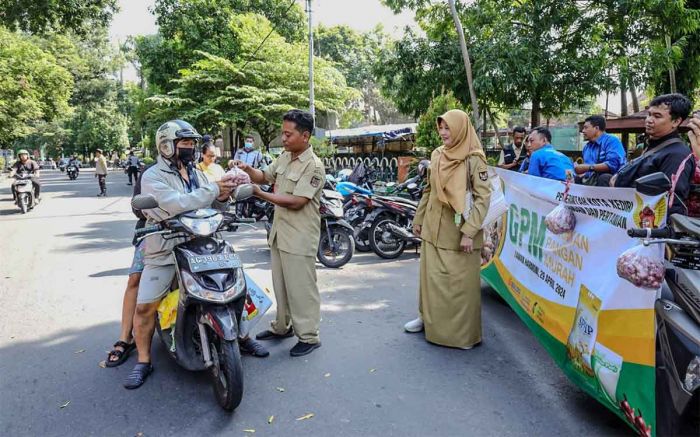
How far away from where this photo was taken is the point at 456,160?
3752 mm

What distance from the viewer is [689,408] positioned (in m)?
1.93

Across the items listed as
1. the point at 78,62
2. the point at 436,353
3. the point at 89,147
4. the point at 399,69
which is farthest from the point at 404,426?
the point at 89,147

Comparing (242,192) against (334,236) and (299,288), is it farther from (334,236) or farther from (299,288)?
(334,236)

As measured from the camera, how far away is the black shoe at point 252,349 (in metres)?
3.76

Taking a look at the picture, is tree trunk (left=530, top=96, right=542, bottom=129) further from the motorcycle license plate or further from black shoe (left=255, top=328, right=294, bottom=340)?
the motorcycle license plate

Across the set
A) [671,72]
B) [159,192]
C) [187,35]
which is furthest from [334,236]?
[187,35]

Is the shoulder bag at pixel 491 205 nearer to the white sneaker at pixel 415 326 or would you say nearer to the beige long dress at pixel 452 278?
the beige long dress at pixel 452 278

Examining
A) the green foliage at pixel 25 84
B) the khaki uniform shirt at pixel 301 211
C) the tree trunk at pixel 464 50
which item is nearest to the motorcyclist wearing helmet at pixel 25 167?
the green foliage at pixel 25 84

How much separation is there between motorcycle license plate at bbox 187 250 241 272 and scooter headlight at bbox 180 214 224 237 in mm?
144

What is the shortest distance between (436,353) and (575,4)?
11250mm

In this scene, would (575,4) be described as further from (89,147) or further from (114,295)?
(89,147)

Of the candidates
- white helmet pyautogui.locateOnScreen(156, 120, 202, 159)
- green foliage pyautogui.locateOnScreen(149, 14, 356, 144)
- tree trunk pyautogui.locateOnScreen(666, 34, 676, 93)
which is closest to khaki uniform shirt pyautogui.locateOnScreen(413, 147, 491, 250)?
white helmet pyautogui.locateOnScreen(156, 120, 202, 159)

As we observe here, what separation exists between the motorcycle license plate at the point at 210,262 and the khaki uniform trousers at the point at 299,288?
735 mm

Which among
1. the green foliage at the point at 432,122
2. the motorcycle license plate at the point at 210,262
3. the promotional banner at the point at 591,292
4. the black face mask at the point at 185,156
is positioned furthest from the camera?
the green foliage at the point at 432,122
